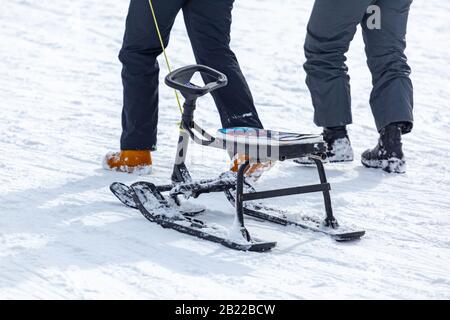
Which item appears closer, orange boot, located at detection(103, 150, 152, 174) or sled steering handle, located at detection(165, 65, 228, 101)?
sled steering handle, located at detection(165, 65, 228, 101)

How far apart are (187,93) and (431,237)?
3.88ft

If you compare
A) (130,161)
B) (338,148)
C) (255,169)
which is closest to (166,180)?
(130,161)

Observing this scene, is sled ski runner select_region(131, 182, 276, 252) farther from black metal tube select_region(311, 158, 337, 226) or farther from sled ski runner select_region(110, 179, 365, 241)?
black metal tube select_region(311, 158, 337, 226)

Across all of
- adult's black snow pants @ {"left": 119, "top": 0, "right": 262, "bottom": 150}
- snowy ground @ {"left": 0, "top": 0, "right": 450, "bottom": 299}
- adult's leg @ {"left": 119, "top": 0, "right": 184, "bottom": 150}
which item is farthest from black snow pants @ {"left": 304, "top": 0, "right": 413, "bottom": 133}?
adult's leg @ {"left": 119, "top": 0, "right": 184, "bottom": 150}

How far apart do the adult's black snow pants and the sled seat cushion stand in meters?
0.86

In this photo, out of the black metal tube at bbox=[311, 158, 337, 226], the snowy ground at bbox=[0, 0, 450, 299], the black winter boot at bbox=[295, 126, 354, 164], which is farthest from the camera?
the black winter boot at bbox=[295, 126, 354, 164]

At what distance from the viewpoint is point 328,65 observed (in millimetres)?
4871

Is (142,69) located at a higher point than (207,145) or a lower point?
higher

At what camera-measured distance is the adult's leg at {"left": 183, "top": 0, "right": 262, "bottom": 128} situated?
441 cm

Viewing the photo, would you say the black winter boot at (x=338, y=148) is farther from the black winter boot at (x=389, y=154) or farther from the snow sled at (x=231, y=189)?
the snow sled at (x=231, y=189)

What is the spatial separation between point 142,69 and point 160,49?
137 millimetres

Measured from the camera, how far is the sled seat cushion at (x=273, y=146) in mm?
3484

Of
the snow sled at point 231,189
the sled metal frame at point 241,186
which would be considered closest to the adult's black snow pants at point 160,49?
the snow sled at point 231,189

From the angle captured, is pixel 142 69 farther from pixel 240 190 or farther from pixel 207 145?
pixel 240 190
